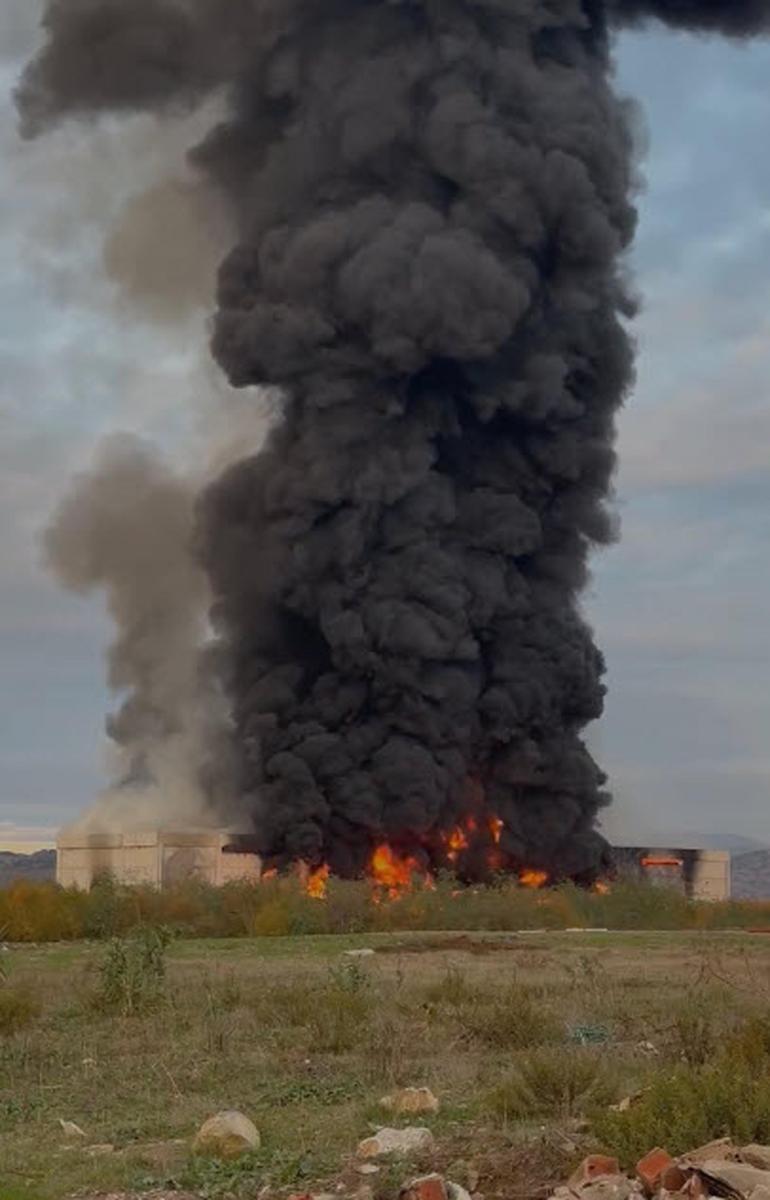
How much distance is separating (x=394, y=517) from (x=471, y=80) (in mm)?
13642

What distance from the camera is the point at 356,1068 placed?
15828 millimetres

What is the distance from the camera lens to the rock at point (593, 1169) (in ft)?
32.6

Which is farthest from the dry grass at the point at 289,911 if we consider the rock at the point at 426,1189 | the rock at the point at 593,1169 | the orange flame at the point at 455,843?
the rock at the point at 593,1169

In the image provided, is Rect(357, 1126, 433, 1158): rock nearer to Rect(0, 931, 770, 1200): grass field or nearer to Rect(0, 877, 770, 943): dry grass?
Rect(0, 931, 770, 1200): grass field

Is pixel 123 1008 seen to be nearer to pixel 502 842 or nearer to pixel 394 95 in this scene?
pixel 502 842

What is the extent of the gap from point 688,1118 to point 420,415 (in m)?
44.5

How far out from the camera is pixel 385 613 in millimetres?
51969

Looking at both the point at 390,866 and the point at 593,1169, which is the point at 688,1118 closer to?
the point at 593,1169

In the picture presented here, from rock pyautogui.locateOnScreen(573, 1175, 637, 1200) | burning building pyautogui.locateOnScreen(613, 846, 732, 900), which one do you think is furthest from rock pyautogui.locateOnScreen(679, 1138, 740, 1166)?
burning building pyautogui.locateOnScreen(613, 846, 732, 900)

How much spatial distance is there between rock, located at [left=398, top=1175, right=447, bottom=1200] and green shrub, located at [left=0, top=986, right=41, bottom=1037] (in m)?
10.1

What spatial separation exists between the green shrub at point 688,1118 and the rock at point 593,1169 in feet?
1.05

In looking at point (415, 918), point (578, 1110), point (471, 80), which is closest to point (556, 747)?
point (415, 918)

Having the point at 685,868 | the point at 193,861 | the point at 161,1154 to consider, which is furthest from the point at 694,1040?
the point at 685,868

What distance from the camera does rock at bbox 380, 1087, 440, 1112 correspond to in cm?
1298
